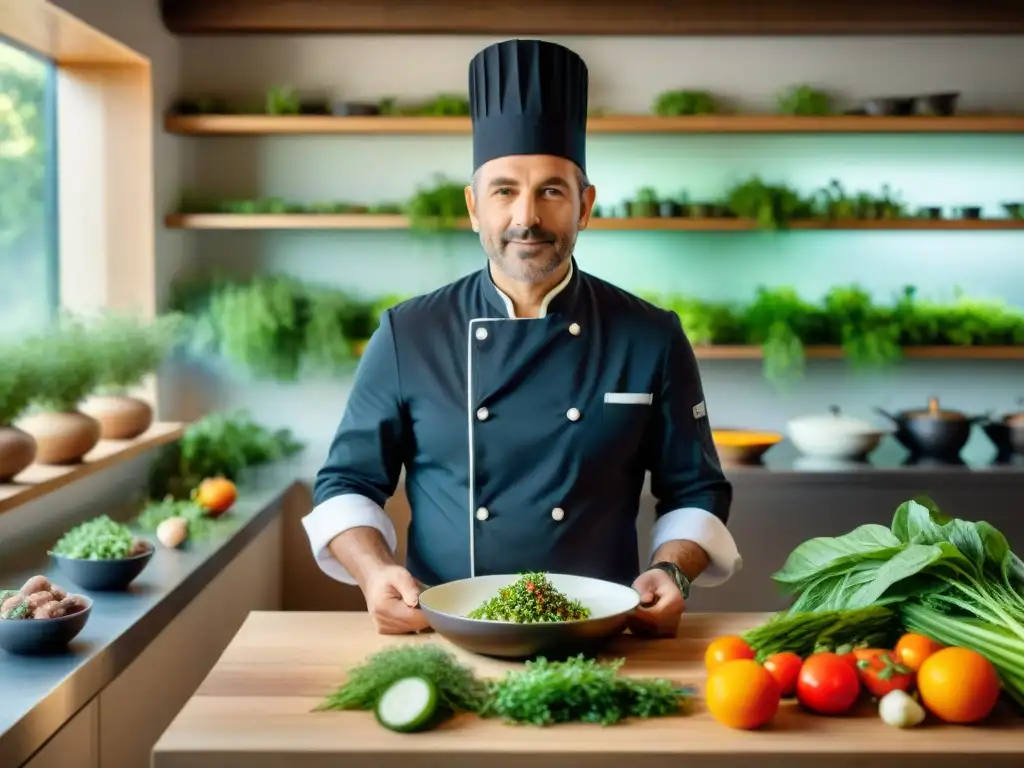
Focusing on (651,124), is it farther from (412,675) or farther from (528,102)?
(412,675)

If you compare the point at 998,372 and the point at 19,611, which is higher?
the point at 998,372

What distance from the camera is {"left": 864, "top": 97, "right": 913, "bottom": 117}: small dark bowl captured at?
4.45m

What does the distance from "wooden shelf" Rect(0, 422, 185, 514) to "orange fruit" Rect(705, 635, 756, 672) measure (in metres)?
1.77

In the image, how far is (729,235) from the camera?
4785 mm

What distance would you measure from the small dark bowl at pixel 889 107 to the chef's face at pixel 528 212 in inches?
113

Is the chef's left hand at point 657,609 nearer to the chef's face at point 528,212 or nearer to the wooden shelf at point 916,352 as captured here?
the chef's face at point 528,212

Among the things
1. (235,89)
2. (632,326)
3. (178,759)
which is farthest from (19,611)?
(235,89)

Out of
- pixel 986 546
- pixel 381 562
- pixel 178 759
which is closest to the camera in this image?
pixel 178 759

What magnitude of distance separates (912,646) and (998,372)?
3717 mm

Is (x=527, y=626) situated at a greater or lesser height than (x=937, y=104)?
lesser

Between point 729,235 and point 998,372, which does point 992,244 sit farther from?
point 729,235

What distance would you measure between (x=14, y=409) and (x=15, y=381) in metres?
0.07

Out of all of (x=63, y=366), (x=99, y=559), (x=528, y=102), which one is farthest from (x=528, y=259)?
(x=63, y=366)

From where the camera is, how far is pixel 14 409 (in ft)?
9.21
